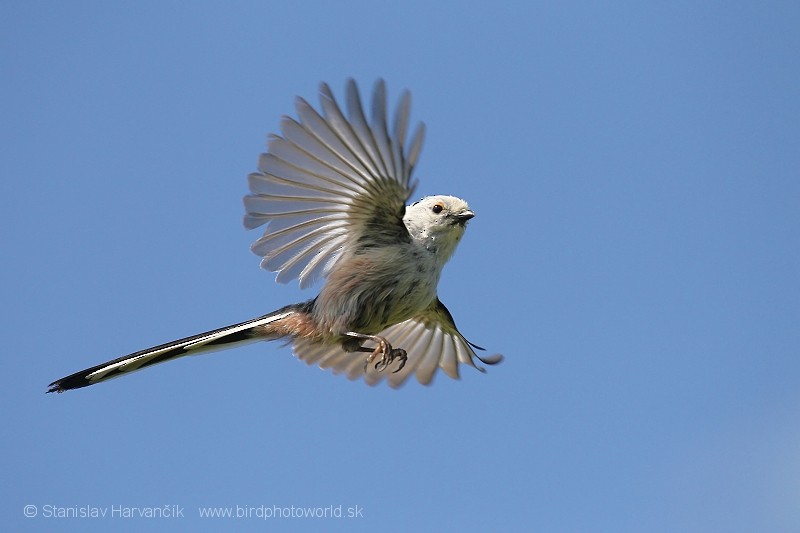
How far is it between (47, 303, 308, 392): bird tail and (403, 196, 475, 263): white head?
118cm

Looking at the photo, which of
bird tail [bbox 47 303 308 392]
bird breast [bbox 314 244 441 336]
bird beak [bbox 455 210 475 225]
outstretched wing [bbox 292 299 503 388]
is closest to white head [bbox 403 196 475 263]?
bird beak [bbox 455 210 475 225]

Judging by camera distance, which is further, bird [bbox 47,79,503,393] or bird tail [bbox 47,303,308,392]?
bird tail [bbox 47,303,308,392]

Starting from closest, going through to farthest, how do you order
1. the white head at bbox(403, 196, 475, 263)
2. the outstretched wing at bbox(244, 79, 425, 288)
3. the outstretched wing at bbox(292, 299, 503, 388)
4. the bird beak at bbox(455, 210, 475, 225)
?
1. the outstretched wing at bbox(244, 79, 425, 288)
2. the white head at bbox(403, 196, 475, 263)
3. the bird beak at bbox(455, 210, 475, 225)
4. the outstretched wing at bbox(292, 299, 503, 388)

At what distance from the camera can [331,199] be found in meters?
6.41

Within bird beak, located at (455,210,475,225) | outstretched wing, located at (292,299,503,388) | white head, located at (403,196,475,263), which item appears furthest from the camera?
outstretched wing, located at (292,299,503,388)

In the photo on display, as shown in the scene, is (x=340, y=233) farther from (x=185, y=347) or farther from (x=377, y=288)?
(x=185, y=347)

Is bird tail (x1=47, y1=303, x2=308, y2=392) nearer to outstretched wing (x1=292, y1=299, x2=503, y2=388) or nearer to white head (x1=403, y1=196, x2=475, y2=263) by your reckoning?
outstretched wing (x1=292, y1=299, x2=503, y2=388)

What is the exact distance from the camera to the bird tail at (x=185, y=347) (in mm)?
6191

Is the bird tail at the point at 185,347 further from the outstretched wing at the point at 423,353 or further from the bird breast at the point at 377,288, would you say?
the outstretched wing at the point at 423,353

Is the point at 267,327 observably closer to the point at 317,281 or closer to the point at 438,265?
the point at 317,281

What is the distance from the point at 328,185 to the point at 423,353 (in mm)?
2416

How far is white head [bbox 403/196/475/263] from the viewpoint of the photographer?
6566mm

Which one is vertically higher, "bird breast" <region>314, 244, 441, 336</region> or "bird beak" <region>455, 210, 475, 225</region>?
"bird beak" <region>455, 210, 475, 225</region>

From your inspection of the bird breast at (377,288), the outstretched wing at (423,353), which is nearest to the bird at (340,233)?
the bird breast at (377,288)
